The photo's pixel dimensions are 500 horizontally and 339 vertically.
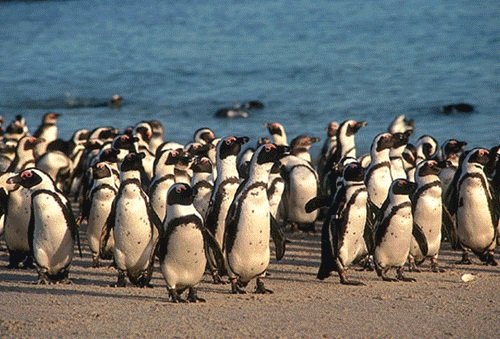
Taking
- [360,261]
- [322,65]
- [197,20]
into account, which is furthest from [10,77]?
[360,261]

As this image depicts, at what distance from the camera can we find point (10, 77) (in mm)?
38500

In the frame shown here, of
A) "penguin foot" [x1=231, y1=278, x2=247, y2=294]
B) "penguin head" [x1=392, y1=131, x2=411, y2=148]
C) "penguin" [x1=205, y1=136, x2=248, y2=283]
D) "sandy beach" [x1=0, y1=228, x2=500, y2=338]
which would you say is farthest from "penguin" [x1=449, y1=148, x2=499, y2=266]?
"penguin foot" [x1=231, y1=278, x2=247, y2=294]

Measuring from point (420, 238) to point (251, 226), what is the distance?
1.75 m

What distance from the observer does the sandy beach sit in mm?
7848

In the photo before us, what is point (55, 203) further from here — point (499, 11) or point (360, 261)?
point (499, 11)

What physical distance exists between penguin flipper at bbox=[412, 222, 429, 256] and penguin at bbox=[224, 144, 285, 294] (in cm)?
155

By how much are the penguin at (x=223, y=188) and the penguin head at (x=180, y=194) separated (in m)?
0.96

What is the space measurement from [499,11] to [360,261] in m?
34.6

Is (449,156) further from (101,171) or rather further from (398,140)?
(101,171)

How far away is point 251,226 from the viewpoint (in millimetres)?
9297

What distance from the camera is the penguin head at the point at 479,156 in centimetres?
1095

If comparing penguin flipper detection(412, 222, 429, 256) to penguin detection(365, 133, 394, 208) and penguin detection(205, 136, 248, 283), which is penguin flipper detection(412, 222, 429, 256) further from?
penguin detection(205, 136, 248, 283)

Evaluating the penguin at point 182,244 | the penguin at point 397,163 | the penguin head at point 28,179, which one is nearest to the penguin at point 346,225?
the penguin at point 182,244

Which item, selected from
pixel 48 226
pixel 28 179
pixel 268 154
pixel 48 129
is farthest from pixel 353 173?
pixel 48 129
